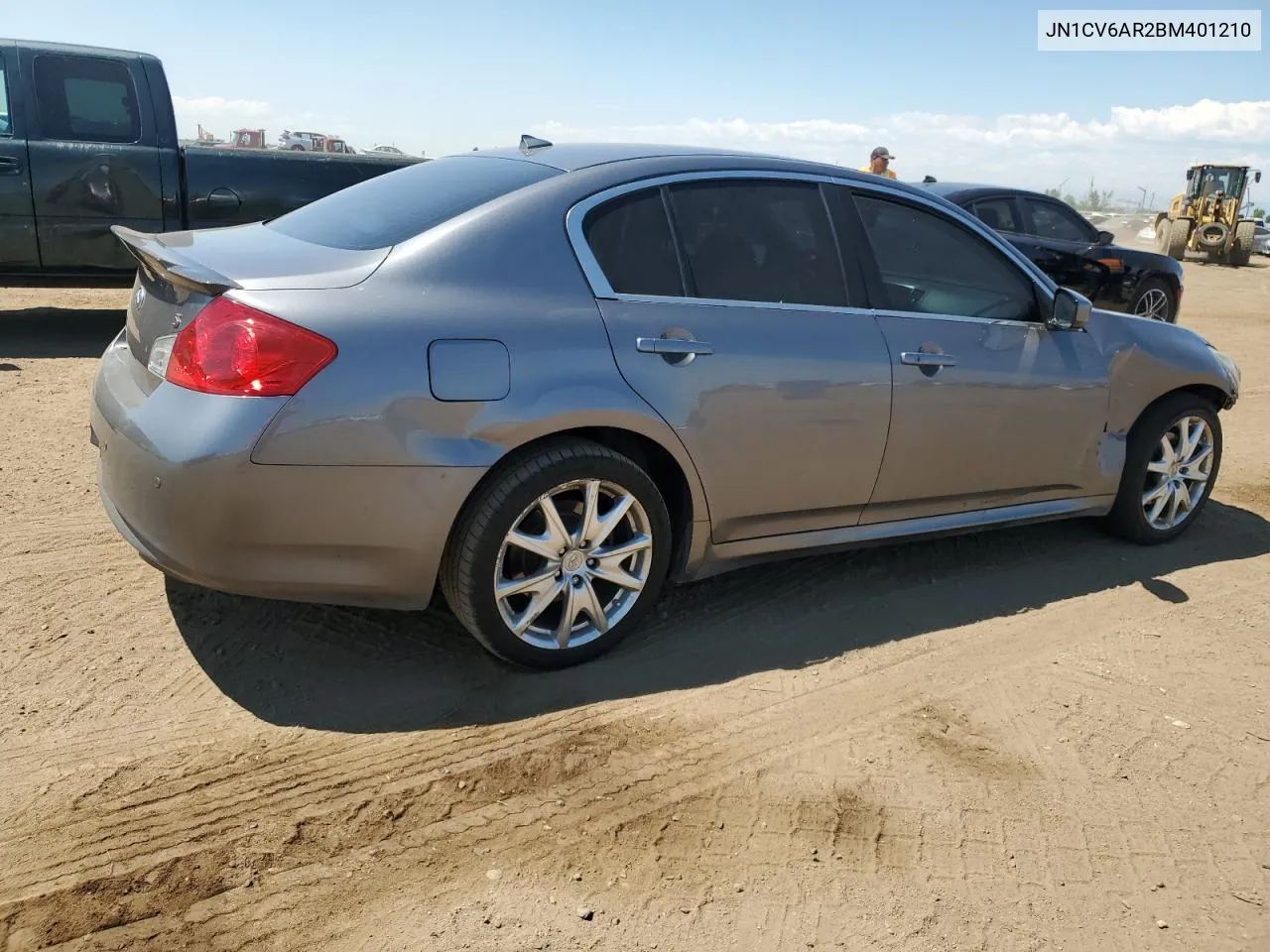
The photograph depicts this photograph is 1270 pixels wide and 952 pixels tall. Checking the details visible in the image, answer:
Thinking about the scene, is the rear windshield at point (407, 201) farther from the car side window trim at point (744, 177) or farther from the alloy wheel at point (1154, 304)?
the alloy wheel at point (1154, 304)

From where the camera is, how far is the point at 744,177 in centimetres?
384

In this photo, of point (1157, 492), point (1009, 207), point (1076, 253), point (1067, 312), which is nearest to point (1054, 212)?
point (1076, 253)

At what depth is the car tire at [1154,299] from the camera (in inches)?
443

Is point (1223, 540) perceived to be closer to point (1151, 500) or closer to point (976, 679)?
point (1151, 500)

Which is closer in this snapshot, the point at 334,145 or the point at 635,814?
the point at 635,814

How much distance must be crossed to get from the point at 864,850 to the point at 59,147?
7.62 metres

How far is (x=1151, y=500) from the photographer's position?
509cm

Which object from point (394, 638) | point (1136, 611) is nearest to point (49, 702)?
point (394, 638)

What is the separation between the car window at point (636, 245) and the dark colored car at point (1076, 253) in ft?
23.9

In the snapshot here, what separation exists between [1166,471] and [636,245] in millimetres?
3003

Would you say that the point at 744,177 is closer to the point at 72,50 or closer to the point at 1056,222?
the point at 72,50

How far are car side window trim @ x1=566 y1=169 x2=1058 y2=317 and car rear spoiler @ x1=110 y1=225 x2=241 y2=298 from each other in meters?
1.05

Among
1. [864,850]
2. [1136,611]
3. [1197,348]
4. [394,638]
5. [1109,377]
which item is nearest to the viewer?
[864,850]

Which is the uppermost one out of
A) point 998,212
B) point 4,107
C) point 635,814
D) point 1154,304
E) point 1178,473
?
point 4,107
